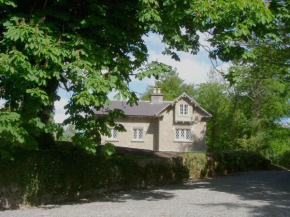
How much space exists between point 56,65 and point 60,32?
1.34 m

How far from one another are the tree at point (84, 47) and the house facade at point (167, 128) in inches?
1118

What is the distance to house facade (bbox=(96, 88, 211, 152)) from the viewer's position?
40.6 meters

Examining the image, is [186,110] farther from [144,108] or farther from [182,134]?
[144,108]

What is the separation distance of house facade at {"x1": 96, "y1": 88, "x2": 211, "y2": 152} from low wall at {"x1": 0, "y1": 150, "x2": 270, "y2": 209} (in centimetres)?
1978

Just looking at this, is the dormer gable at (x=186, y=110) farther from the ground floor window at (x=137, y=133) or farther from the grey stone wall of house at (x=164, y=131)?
the ground floor window at (x=137, y=133)

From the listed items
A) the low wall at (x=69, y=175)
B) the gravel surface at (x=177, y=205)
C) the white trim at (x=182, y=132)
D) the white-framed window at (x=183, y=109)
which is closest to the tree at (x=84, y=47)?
the low wall at (x=69, y=175)

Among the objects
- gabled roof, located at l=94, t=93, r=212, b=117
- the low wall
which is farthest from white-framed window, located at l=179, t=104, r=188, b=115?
the low wall

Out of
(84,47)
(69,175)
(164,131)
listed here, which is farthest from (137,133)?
(84,47)

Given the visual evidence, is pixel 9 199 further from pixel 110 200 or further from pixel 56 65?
pixel 56 65

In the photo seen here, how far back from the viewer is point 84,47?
33.4ft

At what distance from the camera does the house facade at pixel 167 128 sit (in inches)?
1598

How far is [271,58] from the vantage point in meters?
20.1

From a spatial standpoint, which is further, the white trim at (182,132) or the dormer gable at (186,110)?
the white trim at (182,132)

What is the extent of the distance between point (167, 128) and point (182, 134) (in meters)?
2.11
